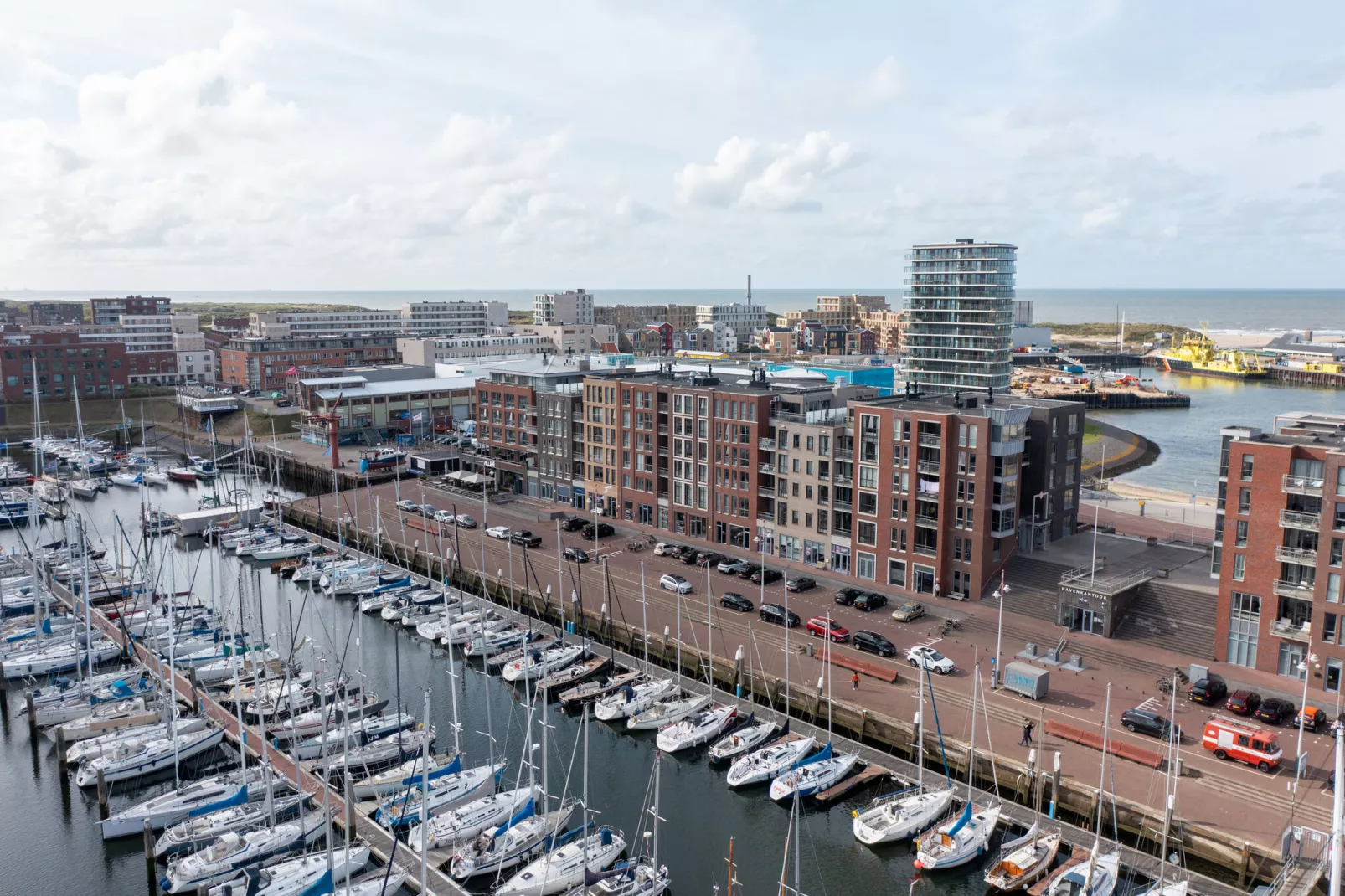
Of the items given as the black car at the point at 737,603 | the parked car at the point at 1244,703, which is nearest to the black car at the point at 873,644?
the black car at the point at 737,603

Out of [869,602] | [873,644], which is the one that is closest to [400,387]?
[869,602]

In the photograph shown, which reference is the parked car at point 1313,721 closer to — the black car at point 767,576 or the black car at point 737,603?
the black car at point 737,603

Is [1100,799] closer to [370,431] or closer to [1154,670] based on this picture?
[1154,670]

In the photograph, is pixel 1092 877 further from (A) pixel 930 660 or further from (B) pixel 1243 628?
(B) pixel 1243 628

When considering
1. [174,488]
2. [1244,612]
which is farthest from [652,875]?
[174,488]

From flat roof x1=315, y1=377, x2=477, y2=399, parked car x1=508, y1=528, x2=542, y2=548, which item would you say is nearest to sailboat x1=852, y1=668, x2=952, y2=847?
parked car x1=508, y1=528, x2=542, y2=548
